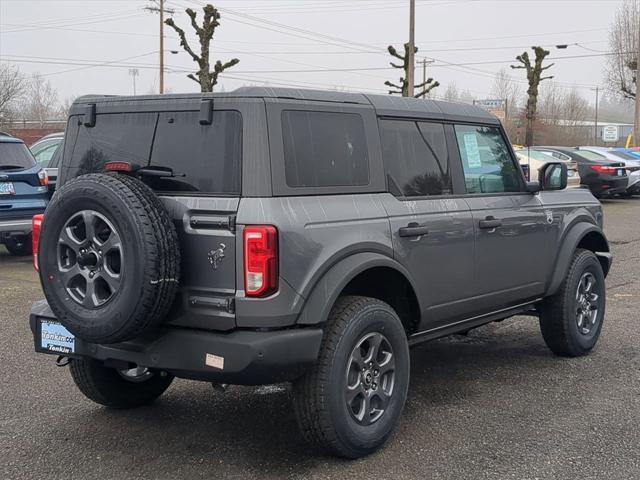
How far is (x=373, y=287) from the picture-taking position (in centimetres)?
428

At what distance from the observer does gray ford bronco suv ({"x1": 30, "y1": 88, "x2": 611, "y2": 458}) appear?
3445mm

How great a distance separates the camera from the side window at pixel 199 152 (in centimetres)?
360

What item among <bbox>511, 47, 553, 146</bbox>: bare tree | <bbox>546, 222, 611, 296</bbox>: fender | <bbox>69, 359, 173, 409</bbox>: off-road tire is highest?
<bbox>511, 47, 553, 146</bbox>: bare tree

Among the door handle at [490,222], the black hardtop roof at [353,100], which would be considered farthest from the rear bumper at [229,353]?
the door handle at [490,222]

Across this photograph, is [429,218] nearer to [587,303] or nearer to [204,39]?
[587,303]

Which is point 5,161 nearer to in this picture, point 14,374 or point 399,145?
point 14,374

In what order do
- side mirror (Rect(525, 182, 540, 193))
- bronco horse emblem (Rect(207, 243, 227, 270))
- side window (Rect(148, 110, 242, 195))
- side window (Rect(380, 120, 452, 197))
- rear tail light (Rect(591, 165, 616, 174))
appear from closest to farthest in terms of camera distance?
bronco horse emblem (Rect(207, 243, 227, 270)) < side window (Rect(148, 110, 242, 195)) < side window (Rect(380, 120, 452, 197)) < side mirror (Rect(525, 182, 540, 193)) < rear tail light (Rect(591, 165, 616, 174))

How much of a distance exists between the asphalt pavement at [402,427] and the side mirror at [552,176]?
1.37 m

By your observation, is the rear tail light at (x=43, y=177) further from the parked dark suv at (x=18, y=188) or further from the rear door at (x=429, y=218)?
the rear door at (x=429, y=218)

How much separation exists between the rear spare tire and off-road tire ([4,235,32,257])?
26.2ft

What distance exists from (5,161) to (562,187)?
740 cm

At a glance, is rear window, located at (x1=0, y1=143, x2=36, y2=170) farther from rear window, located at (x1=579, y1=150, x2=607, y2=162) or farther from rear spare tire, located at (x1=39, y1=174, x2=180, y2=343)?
rear window, located at (x1=579, y1=150, x2=607, y2=162)

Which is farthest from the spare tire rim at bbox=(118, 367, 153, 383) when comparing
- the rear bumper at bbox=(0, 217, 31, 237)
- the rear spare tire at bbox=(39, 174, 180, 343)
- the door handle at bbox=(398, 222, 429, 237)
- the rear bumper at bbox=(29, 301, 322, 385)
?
the rear bumper at bbox=(0, 217, 31, 237)

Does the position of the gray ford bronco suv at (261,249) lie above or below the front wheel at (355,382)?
above
